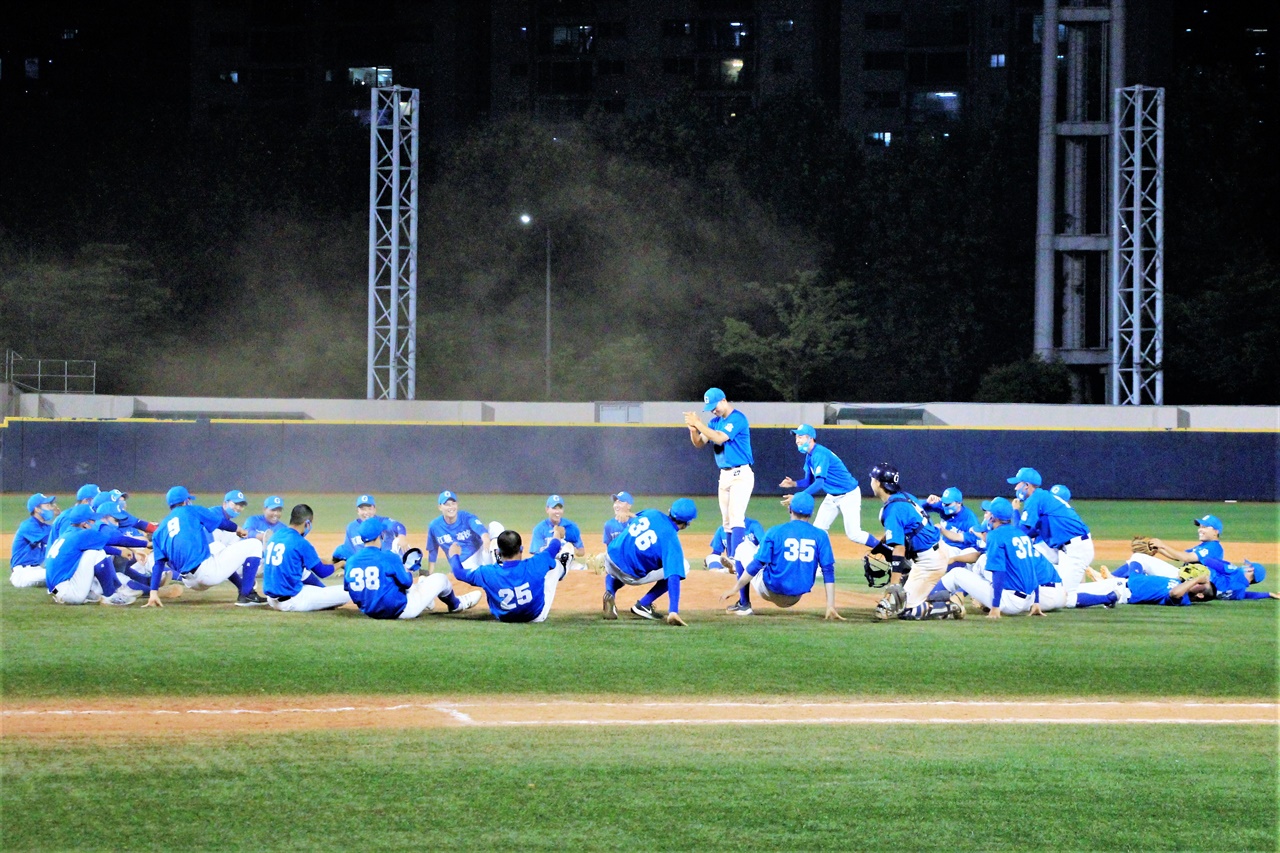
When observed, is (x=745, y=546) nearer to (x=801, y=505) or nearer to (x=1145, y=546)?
(x=801, y=505)

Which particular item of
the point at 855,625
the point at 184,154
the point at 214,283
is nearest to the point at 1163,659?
the point at 855,625

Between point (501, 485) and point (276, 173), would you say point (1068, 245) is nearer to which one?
point (501, 485)

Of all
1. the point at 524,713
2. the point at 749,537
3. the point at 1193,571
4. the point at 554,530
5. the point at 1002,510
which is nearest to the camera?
the point at 524,713

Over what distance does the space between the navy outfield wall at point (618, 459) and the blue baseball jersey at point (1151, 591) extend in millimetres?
15982

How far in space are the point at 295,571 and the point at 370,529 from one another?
38.2 inches

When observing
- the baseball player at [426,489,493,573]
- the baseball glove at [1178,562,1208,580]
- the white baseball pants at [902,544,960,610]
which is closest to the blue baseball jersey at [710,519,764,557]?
the white baseball pants at [902,544,960,610]

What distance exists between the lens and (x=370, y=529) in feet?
40.6

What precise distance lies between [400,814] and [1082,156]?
39.6 m

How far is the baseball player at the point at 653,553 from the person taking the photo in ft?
36.8

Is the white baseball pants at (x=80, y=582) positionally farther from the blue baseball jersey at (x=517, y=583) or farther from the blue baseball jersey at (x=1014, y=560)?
the blue baseball jersey at (x=1014, y=560)

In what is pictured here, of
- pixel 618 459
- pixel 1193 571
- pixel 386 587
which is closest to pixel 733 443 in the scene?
pixel 386 587

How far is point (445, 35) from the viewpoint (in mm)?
75000

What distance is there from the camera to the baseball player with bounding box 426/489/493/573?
13.5 meters

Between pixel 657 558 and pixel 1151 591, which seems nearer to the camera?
pixel 657 558
